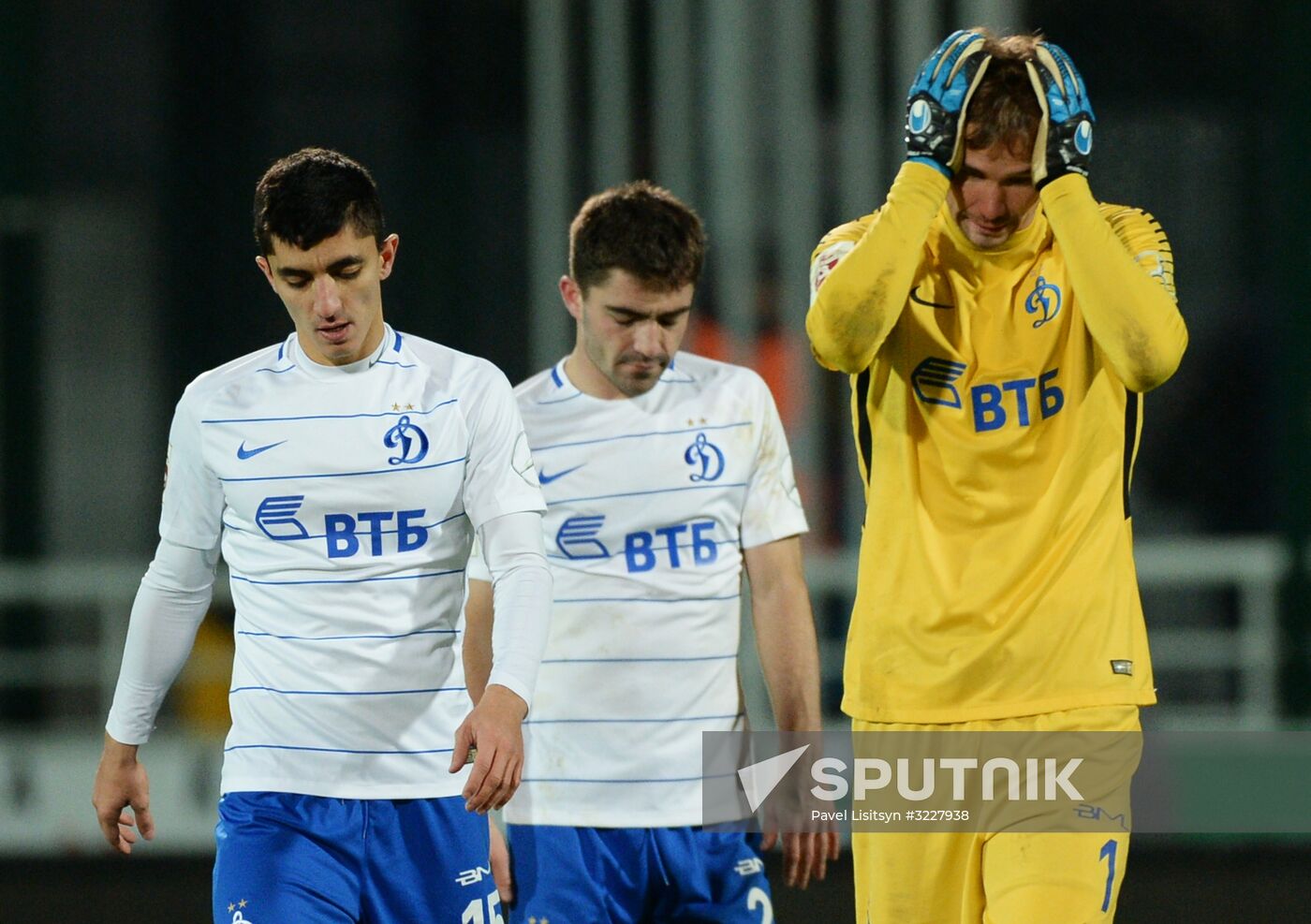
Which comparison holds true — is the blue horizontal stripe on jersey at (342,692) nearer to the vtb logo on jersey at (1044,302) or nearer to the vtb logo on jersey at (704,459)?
the vtb logo on jersey at (704,459)

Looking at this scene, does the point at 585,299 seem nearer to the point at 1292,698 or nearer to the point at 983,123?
the point at 983,123

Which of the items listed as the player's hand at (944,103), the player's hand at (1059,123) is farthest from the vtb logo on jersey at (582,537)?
the player's hand at (1059,123)

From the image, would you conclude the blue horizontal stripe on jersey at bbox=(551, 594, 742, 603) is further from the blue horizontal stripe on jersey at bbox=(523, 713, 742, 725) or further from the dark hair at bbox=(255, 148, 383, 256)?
the dark hair at bbox=(255, 148, 383, 256)

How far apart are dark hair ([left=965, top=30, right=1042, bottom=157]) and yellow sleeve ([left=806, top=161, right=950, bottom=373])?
10 cm

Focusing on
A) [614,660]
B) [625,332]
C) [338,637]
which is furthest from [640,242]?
[338,637]

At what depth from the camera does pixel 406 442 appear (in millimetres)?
3320

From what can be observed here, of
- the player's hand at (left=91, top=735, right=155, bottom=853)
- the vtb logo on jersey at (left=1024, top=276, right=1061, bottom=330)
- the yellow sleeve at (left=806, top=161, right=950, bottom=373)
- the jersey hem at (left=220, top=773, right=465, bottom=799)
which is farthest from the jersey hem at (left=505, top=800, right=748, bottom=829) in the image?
the vtb logo on jersey at (left=1024, top=276, right=1061, bottom=330)

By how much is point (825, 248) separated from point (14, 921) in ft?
14.5

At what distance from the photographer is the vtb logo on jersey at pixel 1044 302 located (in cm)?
326

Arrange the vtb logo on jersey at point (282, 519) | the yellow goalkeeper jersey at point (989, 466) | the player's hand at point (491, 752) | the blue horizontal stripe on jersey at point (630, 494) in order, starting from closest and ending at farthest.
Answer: the player's hand at point (491, 752)
the yellow goalkeeper jersey at point (989, 466)
the vtb logo on jersey at point (282, 519)
the blue horizontal stripe on jersey at point (630, 494)

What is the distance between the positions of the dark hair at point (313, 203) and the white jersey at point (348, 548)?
26cm

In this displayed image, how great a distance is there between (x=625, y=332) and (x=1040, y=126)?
3.31ft

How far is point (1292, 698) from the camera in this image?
729 centimetres

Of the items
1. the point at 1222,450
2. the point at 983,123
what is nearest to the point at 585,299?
the point at 983,123
